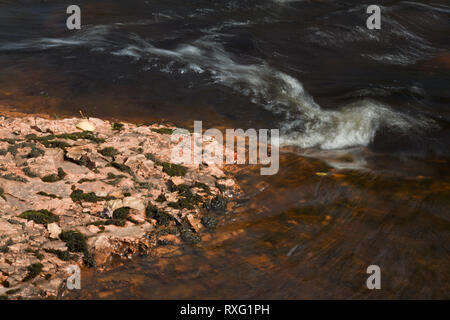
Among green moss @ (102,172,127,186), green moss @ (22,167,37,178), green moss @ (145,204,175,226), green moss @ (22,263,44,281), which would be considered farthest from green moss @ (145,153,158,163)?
green moss @ (22,263,44,281)

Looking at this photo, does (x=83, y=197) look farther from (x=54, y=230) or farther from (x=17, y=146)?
→ (x=17, y=146)

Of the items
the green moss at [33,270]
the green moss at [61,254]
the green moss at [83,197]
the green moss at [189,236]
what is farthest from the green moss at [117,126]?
the green moss at [33,270]

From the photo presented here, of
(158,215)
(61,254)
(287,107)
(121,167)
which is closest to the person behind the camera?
(61,254)

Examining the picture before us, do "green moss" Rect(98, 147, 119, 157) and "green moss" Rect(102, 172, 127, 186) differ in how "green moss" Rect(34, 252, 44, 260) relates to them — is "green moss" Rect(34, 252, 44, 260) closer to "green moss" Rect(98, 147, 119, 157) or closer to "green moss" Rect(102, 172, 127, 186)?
"green moss" Rect(102, 172, 127, 186)

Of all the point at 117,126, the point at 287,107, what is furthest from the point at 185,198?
the point at 287,107

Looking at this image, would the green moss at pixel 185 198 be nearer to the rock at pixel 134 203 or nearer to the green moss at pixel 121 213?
the rock at pixel 134 203

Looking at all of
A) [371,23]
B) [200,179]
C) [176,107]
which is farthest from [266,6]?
[200,179]
